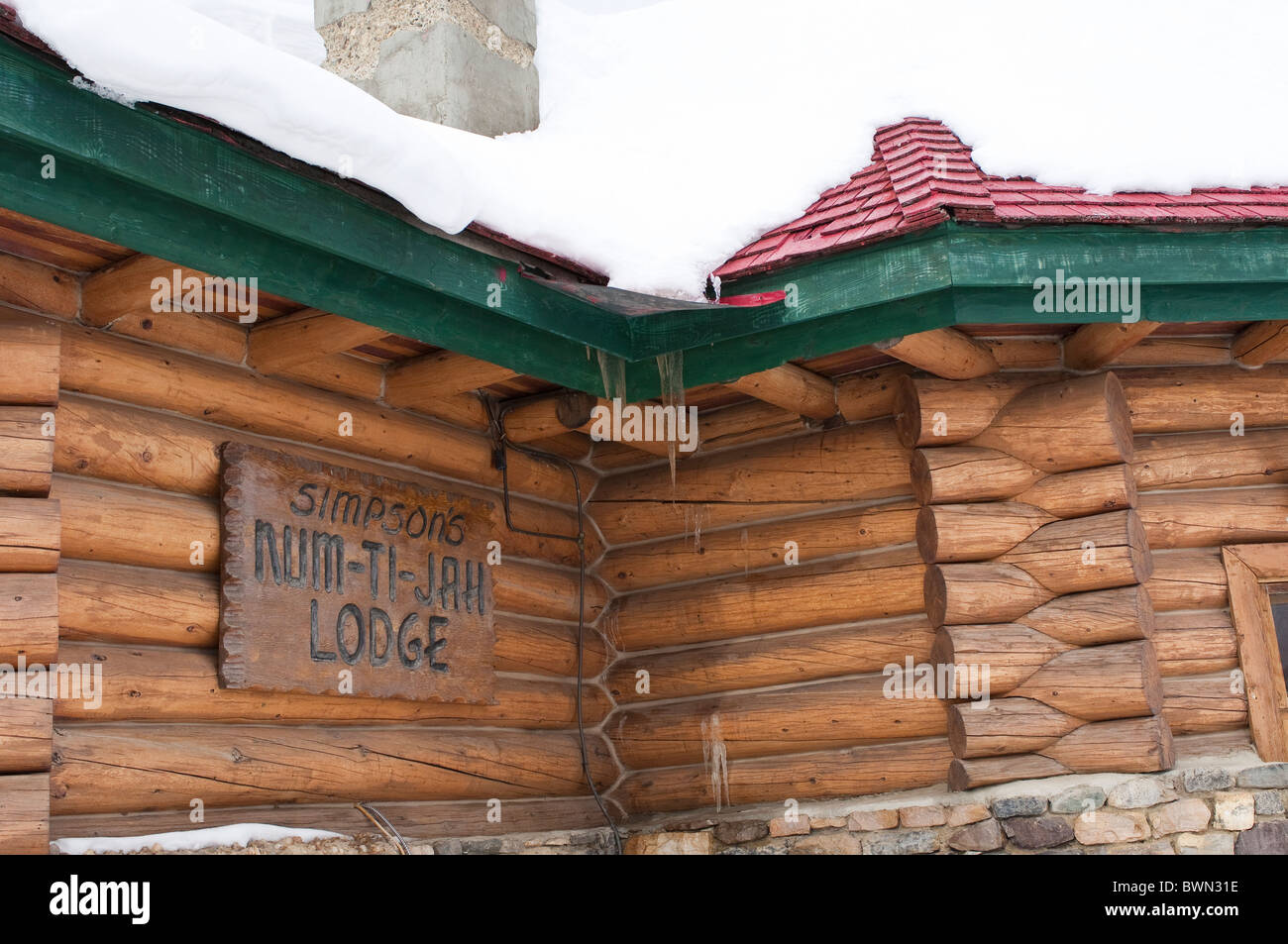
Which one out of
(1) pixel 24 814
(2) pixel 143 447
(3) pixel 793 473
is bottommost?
(1) pixel 24 814

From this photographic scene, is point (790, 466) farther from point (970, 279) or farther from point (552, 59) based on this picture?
point (552, 59)

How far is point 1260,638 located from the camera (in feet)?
18.9

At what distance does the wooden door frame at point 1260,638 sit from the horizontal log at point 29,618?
191 inches

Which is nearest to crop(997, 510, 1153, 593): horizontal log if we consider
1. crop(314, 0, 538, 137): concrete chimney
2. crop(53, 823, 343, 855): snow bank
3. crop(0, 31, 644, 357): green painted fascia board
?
crop(0, 31, 644, 357): green painted fascia board

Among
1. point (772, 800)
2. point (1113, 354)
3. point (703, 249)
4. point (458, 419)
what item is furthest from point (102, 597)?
point (1113, 354)

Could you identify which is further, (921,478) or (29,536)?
(921,478)

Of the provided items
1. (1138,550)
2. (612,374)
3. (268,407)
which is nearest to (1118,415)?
(1138,550)

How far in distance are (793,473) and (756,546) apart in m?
0.41

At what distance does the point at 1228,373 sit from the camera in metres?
6.05

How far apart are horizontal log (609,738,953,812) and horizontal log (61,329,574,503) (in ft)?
5.50

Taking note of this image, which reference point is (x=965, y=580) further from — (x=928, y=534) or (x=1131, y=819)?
(x=1131, y=819)

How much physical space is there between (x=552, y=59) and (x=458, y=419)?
307cm

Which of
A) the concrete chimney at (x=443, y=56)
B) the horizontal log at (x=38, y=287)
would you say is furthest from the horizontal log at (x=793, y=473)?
the horizontal log at (x=38, y=287)

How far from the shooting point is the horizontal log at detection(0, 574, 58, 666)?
4.06 metres
